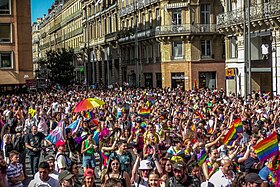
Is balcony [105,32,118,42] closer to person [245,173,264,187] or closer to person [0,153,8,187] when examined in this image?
person [0,153,8,187]

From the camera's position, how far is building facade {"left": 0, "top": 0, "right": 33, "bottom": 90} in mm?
47062

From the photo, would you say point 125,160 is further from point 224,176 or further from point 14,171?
point 224,176

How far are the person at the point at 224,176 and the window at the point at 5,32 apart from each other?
41437mm

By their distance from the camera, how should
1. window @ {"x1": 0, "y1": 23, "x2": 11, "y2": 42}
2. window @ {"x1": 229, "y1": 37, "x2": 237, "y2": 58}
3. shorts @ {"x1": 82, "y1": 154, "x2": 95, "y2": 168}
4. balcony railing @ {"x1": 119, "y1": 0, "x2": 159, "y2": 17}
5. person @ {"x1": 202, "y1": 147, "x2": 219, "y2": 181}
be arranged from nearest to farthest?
1. person @ {"x1": 202, "y1": 147, "x2": 219, "y2": 181}
2. shorts @ {"x1": 82, "y1": 154, "x2": 95, "y2": 168}
3. window @ {"x1": 229, "y1": 37, "x2": 237, "y2": 58}
4. window @ {"x1": 0, "y1": 23, "x2": 11, "y2": 42}
5. balcony railing @ {"x1": 119, "y1": 0, "x2": 159, "y2": 17}

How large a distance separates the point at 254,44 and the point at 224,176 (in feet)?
94.1

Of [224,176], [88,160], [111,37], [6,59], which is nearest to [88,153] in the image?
[88,160]

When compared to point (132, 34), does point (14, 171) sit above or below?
below

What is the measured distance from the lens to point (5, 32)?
4759 centimetres

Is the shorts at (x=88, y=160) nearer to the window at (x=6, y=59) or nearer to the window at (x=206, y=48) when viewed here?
the window at (x=6, y=59)

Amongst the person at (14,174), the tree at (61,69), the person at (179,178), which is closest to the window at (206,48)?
the tree at (61,69)

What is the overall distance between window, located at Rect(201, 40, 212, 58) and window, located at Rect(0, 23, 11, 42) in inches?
692

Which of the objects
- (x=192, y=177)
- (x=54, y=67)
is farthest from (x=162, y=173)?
(x=54, y=67)

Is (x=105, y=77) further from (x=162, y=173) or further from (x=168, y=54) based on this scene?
(x=162, y=173)

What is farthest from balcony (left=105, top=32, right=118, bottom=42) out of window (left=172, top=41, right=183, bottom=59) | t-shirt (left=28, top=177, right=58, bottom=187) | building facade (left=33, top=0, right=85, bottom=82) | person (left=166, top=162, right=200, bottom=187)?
person (left=166, top=162, right=200, bottom=187)
